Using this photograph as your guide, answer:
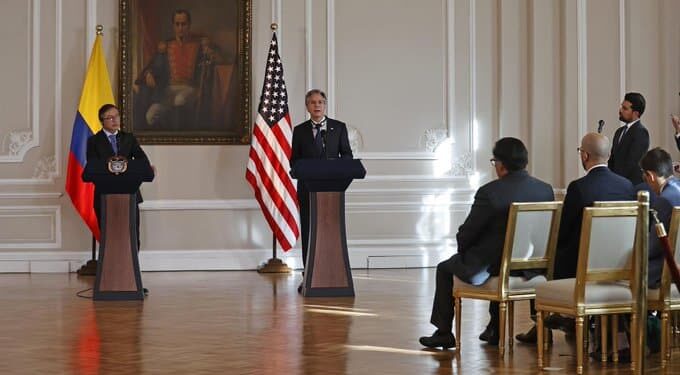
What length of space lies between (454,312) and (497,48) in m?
6.22

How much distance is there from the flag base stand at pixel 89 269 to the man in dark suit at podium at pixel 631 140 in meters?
5.52

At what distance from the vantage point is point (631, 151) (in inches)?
357

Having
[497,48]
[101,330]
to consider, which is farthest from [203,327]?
[497,48]

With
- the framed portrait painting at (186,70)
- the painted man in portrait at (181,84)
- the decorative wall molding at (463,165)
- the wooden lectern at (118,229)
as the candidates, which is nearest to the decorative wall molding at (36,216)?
the framed portrait painting at (186,70)

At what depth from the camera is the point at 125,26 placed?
38.1 ft

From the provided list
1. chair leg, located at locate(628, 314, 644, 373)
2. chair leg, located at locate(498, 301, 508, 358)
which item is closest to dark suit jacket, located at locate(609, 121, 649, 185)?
chair leg, located at locate(498, 301, 508, 358)

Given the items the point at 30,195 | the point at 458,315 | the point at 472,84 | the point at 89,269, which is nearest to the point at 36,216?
the point at 30,195

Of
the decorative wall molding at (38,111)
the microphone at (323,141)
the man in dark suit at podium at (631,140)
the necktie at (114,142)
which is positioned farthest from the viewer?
the decorative wall molding at (38,111)

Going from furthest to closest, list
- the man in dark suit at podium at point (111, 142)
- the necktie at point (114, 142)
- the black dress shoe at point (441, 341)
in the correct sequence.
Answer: the necktie at point (114, 142) → the man in dark suit at podium at point (111, 142) → the black dress shoe at point (441, 341)

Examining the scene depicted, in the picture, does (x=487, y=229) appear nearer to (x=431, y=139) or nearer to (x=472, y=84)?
(x=431, y=139)

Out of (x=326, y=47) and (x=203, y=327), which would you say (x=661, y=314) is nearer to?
(x=203, y=327)

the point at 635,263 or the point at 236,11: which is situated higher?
the point at 236,11

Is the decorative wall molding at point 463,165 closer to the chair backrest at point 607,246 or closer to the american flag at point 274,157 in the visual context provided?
the american flag at point 274,157

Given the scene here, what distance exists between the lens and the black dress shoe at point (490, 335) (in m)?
6.64
